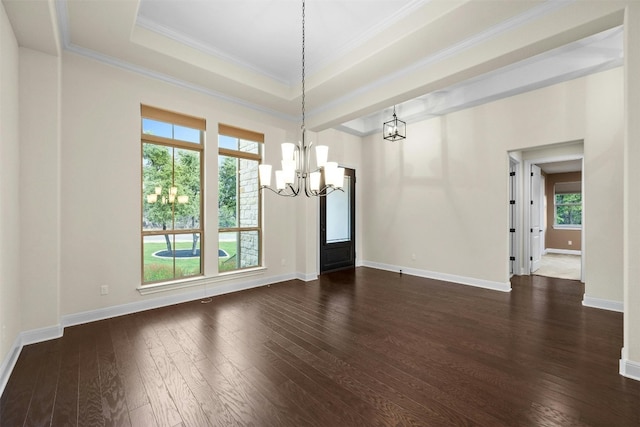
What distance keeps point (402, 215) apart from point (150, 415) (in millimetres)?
5327

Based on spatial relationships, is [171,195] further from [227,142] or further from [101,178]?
[227,142]

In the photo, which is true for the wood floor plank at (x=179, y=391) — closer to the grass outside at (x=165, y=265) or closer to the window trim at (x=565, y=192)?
the grass outside at (x=165, y=265)

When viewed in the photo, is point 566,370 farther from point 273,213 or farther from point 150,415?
point 273,213

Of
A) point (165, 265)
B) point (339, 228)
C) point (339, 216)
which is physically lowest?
point (165, 265)

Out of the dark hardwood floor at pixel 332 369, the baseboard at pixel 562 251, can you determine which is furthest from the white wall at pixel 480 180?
the baseboard at pixel 562 251

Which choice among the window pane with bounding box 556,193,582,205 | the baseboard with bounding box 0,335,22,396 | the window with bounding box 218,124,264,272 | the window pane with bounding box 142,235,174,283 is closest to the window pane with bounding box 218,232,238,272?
the window with bounding box 218,124,264,272

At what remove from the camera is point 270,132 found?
5051 millimetres

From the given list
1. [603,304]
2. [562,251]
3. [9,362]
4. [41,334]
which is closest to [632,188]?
[603,304]

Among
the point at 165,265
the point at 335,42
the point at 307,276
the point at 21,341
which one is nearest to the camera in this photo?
the point at 21,341

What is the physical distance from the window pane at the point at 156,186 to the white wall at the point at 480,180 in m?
4.40

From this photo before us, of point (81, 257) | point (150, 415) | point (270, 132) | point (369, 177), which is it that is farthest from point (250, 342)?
point (369, 177)

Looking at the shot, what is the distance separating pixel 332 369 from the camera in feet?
7.53

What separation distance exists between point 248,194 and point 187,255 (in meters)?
1.45

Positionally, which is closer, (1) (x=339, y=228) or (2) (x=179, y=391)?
(2) (x=179, y=391)
